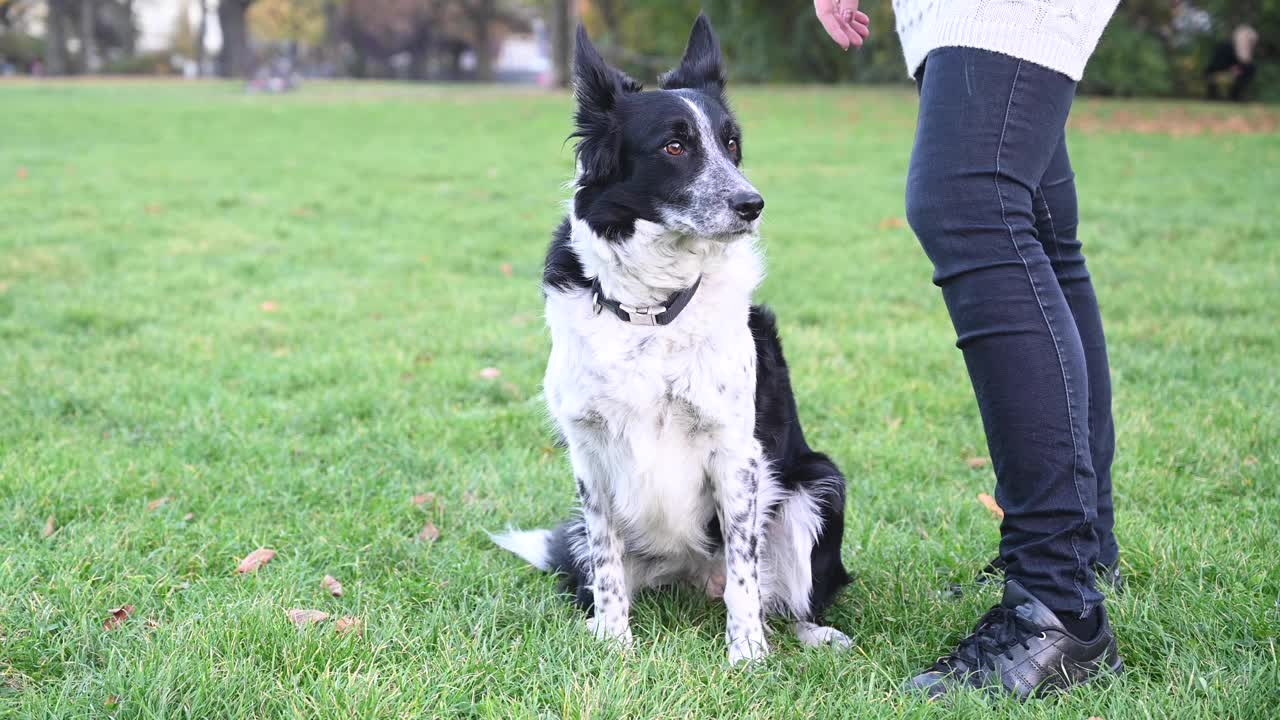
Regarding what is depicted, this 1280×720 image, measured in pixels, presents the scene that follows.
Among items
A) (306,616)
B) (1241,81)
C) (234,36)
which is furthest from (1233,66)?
(234,36)

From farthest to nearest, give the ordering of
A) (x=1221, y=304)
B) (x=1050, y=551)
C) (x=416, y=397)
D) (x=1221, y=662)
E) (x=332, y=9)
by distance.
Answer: (x=332, y=9) < (x=1221, y=304) < (x=416, y=397) < (x=1221, y=662) < (x=1050, y=551)

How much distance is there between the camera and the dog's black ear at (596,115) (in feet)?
9.07

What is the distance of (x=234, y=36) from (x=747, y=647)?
53.6m

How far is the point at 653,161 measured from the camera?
2.78 m

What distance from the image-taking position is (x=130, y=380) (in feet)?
16.0

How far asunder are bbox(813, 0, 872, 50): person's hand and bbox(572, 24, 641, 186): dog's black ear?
570 millimetres

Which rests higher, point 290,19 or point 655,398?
point 290,19

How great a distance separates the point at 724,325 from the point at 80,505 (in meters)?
2.26

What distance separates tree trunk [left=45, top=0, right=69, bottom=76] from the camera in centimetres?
5019

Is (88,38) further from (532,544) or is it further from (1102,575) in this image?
(1102,575)

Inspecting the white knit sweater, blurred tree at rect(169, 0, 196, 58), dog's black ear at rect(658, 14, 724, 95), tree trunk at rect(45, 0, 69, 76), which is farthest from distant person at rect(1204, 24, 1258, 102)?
blurred tree at rect(169, 0, 196, 58)

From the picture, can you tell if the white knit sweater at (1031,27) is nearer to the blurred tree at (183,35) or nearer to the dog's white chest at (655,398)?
the dog's white chest at (655,398)

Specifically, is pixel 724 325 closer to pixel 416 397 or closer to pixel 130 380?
pixel 416 397

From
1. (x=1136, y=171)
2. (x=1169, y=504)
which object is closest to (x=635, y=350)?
(x=1169, y=504)
